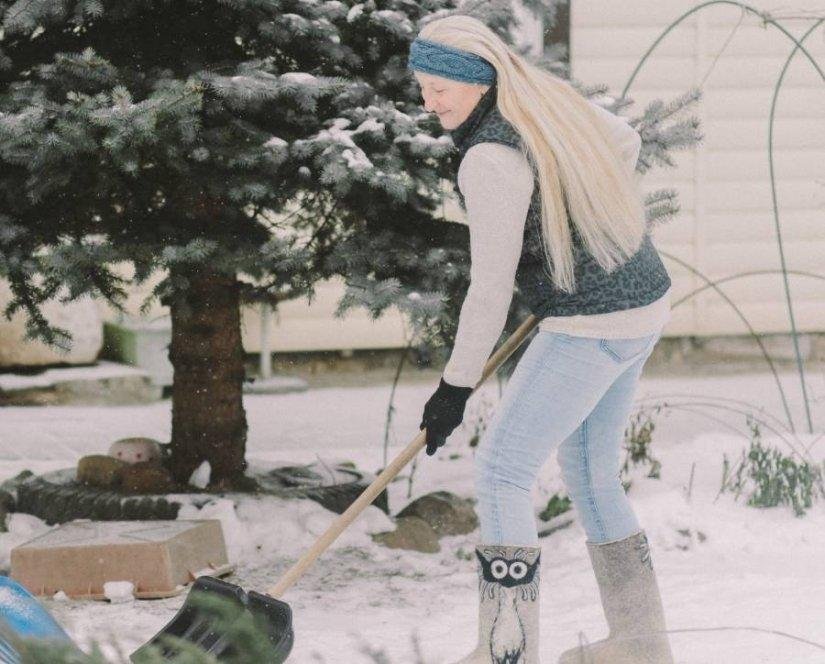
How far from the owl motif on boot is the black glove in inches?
10.9

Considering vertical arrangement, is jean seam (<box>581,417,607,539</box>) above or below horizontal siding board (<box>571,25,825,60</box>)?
below

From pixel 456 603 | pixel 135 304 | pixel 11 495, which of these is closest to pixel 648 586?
pixel 456 603

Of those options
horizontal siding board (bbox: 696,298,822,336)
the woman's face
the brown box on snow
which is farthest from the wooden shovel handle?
horizontal siding board (bbox: 696,298,822,336)

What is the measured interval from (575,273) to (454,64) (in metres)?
0.51

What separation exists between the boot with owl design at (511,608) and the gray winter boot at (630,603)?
29 centimetres

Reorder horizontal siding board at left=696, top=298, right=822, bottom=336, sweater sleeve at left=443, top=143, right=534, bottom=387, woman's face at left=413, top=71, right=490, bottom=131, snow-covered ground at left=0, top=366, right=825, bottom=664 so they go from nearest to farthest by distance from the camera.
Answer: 1. sweater sleeve at left=443, top=143, right=534, bottom=387
2. woman's face at left=413, top=71, right=490, bottom=131
3. snow-covered ground at left=0, top=366, right=825, bottom=664
4. horizontal siding board at left=696, top=298, right=822, bottom=336

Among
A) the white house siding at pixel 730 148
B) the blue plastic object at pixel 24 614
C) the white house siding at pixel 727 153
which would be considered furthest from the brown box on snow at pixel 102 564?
the white house siding at pixel 730 148

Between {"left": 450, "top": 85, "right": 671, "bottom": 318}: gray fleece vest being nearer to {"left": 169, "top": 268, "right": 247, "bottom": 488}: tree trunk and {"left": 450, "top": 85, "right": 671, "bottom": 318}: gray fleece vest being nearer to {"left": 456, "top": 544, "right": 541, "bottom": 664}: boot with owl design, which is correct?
{"left": 456, "top": 544, "right": 541, "bottom": 664}: boot with owl design

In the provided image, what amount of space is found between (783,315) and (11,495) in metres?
5.85

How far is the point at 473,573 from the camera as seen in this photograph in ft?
14.0

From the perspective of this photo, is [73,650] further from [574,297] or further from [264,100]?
Answer: [264,100]

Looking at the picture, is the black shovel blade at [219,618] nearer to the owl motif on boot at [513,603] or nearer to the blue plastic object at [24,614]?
the blue plastic object at [24,614]

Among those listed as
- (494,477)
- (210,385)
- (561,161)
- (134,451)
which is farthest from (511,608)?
(134,451)

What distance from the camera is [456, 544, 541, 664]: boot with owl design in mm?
2730
